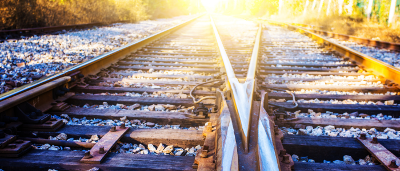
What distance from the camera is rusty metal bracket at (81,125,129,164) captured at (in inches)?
60.7

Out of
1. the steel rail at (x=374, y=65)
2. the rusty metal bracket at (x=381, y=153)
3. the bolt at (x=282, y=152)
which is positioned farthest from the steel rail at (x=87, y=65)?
the steel rail at (x=374, y=65)

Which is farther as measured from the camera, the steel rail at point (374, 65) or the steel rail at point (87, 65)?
the steel rail at point (374, 65)

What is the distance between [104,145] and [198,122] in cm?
76

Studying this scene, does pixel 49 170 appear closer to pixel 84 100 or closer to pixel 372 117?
pixel 84 100

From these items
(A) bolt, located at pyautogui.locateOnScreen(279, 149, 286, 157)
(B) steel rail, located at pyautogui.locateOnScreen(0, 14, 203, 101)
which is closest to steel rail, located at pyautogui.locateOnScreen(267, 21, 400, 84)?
(A) bolt, located at pyautogui.locateOnScreen(279, 149, 286, 157)

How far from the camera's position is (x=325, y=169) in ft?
5.07

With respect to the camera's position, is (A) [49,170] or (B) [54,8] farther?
(B) [54,8]

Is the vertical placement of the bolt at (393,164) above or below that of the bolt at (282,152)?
below

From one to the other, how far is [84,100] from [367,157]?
7.86ft

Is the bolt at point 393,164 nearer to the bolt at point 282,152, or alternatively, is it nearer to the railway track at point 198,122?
the railway track at point 198,122

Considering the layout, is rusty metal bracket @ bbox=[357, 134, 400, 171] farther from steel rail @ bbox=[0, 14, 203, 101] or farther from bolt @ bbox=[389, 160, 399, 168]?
steel rail @ bbox=[0, 14, 203, 101]

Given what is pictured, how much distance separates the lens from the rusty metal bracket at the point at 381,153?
1487 millimetres

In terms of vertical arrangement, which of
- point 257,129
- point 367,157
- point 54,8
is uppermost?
point 54,8

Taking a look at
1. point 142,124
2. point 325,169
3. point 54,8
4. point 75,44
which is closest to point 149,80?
point 142,124
